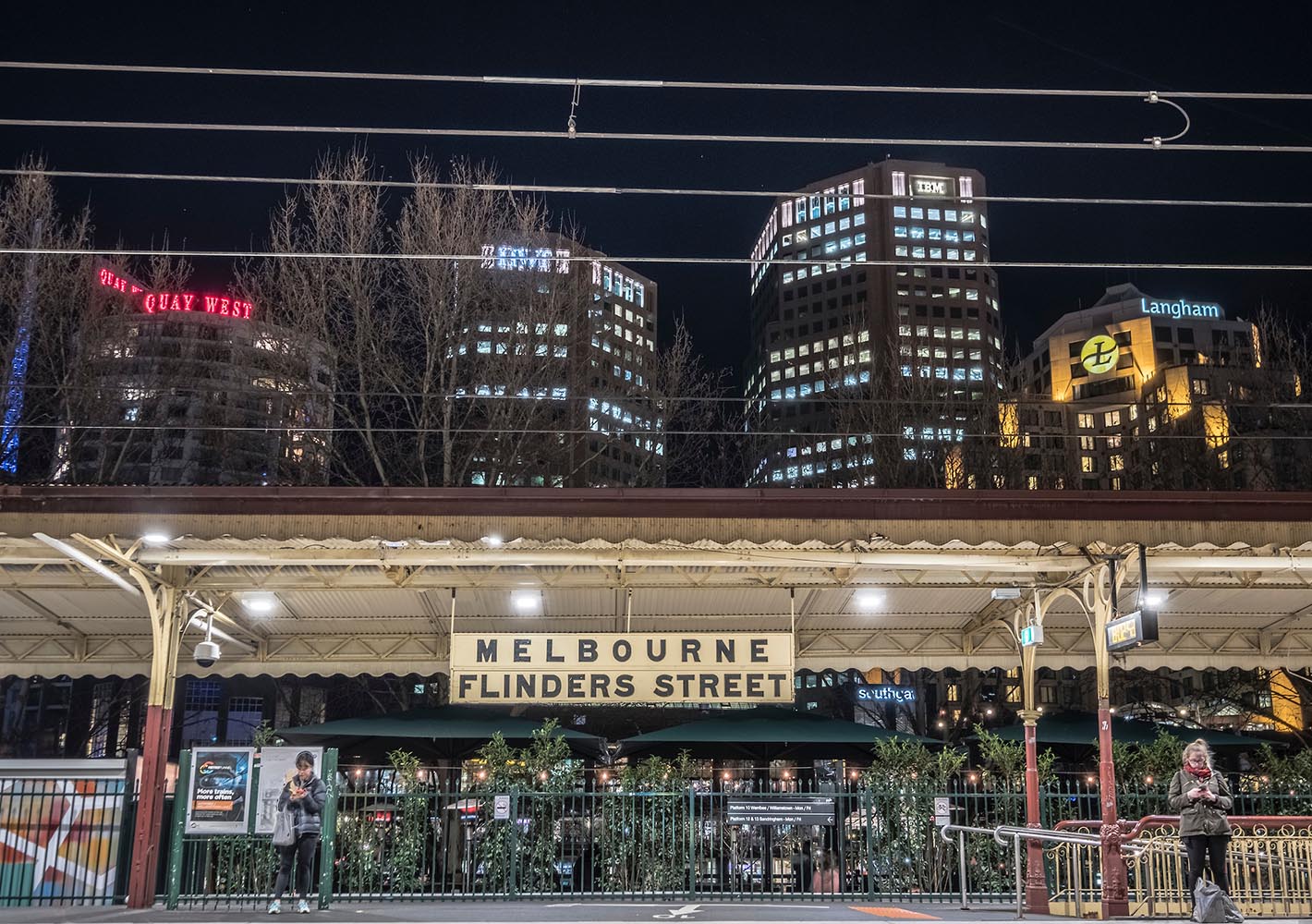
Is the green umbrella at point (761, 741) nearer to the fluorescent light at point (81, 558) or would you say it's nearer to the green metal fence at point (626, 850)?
the green metal fence at point (626, 850)

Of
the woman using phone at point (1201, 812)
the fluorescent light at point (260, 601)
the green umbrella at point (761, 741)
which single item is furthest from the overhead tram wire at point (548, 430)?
the woman using phone at point (1201, 812)

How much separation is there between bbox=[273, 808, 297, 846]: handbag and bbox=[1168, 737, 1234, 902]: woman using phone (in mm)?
8962

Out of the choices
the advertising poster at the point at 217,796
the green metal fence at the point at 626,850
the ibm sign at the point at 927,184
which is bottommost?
the green metal fence at the point at 626,850

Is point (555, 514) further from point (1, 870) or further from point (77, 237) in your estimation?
point (77, 237)

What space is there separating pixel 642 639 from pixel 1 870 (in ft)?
27.2

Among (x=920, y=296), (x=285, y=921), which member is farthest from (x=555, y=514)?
(x=920, y=296)

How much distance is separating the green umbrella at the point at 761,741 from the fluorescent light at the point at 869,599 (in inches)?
89.5

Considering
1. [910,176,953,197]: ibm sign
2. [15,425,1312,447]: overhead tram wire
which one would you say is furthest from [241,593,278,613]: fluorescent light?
[910,176,953,197]: ibm sign

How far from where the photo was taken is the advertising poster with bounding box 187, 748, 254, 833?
47.4 ft

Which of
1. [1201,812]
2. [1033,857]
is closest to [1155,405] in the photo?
[1033,857]

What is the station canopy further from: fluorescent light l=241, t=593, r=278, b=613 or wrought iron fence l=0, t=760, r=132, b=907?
wrought iron fence l=0, t=760, r=132, b=907

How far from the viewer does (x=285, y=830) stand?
42.6ft

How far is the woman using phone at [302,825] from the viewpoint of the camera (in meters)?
13.0

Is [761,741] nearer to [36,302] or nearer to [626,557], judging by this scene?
[626,557]
